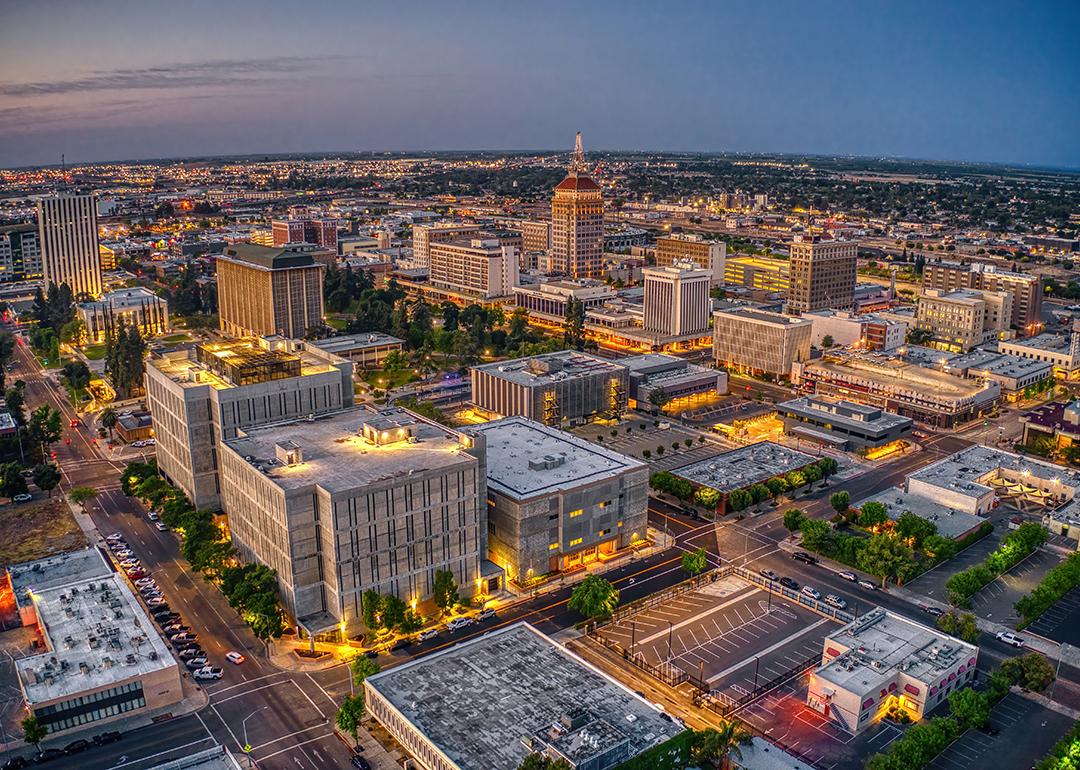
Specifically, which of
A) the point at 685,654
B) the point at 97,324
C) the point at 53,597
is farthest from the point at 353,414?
the point at 97,324

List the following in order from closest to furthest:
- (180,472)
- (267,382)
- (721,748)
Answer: (721,748), (267,382), (180,472)

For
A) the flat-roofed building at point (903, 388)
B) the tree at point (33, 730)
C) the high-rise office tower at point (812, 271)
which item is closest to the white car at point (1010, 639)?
the flat-roofed building at point (903, 388)

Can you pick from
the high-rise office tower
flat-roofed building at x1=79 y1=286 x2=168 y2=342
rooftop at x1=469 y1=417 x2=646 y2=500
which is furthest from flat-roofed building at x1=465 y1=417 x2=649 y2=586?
flat-roofed building at x1=79 y1=286 x2=168 y2=342

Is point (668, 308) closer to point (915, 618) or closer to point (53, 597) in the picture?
point (915, 618)

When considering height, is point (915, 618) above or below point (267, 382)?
below

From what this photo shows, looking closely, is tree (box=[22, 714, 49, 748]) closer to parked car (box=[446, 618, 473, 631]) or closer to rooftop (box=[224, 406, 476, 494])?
rooftop (box=[224, 406, 476, 494])

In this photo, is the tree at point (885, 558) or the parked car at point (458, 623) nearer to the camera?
the parked car at point (458, 623)

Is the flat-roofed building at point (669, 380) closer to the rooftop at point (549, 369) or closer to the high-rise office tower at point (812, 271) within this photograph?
the rooftop at point (549, 369)
